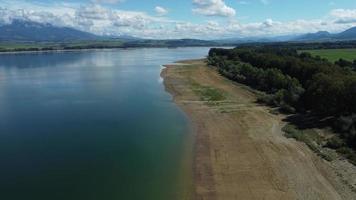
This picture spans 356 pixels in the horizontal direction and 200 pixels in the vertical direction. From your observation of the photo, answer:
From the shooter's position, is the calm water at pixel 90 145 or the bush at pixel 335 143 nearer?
the calm water at pixel 90 145

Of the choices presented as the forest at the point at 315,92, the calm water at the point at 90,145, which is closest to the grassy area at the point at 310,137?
the forest at the point at 315,92

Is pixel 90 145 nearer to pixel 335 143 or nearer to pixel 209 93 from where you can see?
pixel 335 143

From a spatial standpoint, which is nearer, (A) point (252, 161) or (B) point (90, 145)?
(A) point (252, 161)

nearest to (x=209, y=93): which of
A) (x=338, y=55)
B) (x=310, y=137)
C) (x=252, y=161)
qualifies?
(x=310, y=137)

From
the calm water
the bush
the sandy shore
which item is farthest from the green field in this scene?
the bush

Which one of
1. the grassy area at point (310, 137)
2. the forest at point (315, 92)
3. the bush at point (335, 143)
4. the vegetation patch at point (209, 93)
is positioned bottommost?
the vegetation patch at point (209, 93)

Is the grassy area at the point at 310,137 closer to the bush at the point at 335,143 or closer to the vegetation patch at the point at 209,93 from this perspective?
the bush at the point at 335,143

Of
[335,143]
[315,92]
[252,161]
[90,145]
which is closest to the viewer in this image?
[252,161]

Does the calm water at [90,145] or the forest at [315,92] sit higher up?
the forest at [315,92]
